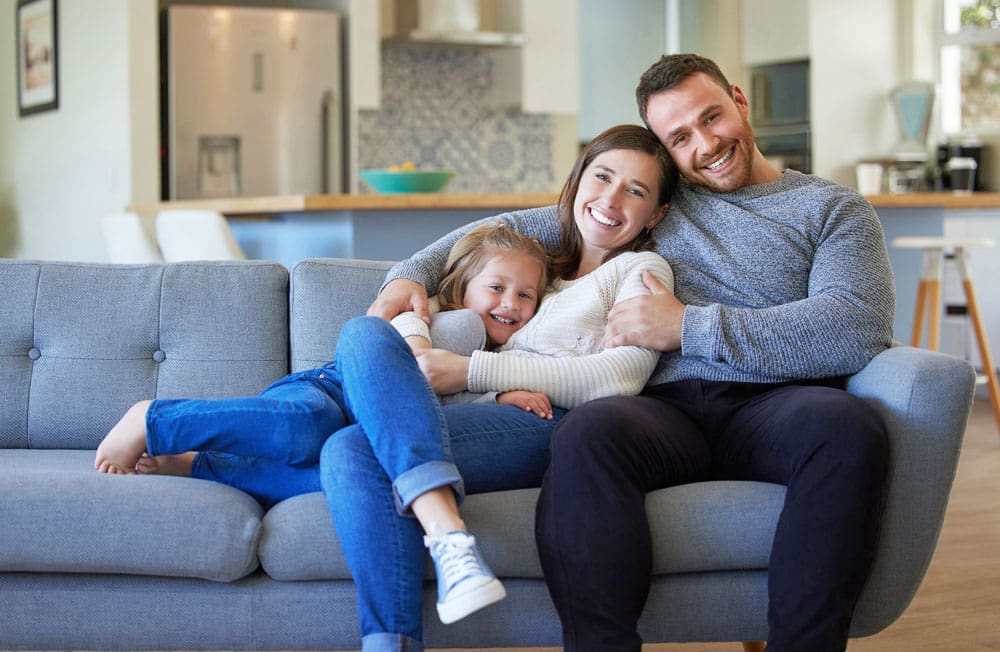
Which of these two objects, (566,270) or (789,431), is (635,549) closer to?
(789,431)

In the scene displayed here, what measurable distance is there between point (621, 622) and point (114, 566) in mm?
749

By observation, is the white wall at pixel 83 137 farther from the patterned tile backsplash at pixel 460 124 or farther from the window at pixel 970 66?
the window at pixel 970 66

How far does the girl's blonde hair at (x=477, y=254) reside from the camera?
216 cm

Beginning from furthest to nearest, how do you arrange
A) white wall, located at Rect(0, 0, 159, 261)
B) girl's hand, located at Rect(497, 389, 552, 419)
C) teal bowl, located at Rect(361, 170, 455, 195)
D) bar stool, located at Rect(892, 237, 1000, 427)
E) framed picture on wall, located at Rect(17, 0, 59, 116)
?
1. framed picture on wall, located at Rect(17, 0, 59, 116)
2. white wall, located at Rect(0, 0, 159, 261)
3. bar stool, located at Rect(892, 237, 1000, 427)
4. teal bowl, located at Rect(361, 170, 455, 195)
5. girl's hand, located at Rect(497, 389, 552, 419)

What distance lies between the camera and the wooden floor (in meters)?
2.34

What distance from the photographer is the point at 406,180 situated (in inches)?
167

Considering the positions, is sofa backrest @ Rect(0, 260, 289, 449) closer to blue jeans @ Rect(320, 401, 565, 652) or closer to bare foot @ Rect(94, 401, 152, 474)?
bare foot @ Rect(94, 401, 152, 474)

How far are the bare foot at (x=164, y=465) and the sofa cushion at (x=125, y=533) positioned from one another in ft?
0.60

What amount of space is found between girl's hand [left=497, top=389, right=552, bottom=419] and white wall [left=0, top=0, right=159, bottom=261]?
4268 mm

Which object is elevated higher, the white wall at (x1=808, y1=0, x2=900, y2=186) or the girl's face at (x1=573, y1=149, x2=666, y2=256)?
the white wall at (x1=808, y1=0, x2=900, y2=186)

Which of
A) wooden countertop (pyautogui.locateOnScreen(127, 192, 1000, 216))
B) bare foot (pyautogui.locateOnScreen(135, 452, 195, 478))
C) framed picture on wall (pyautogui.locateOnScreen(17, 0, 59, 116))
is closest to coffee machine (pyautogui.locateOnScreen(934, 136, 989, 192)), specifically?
wooden countertop (pyautogui.locateOnScreen(127, 192, 1000, 216))

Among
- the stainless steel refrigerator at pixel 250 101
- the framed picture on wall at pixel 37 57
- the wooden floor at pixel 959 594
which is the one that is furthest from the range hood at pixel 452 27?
the wooden floor at pixel 959 594

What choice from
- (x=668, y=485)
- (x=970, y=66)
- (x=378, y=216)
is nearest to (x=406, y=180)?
(x=378, y=216)

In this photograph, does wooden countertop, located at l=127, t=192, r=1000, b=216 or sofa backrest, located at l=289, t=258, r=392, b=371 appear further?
wooden countertop, located at l=127, t=192, r=1000, b=216
